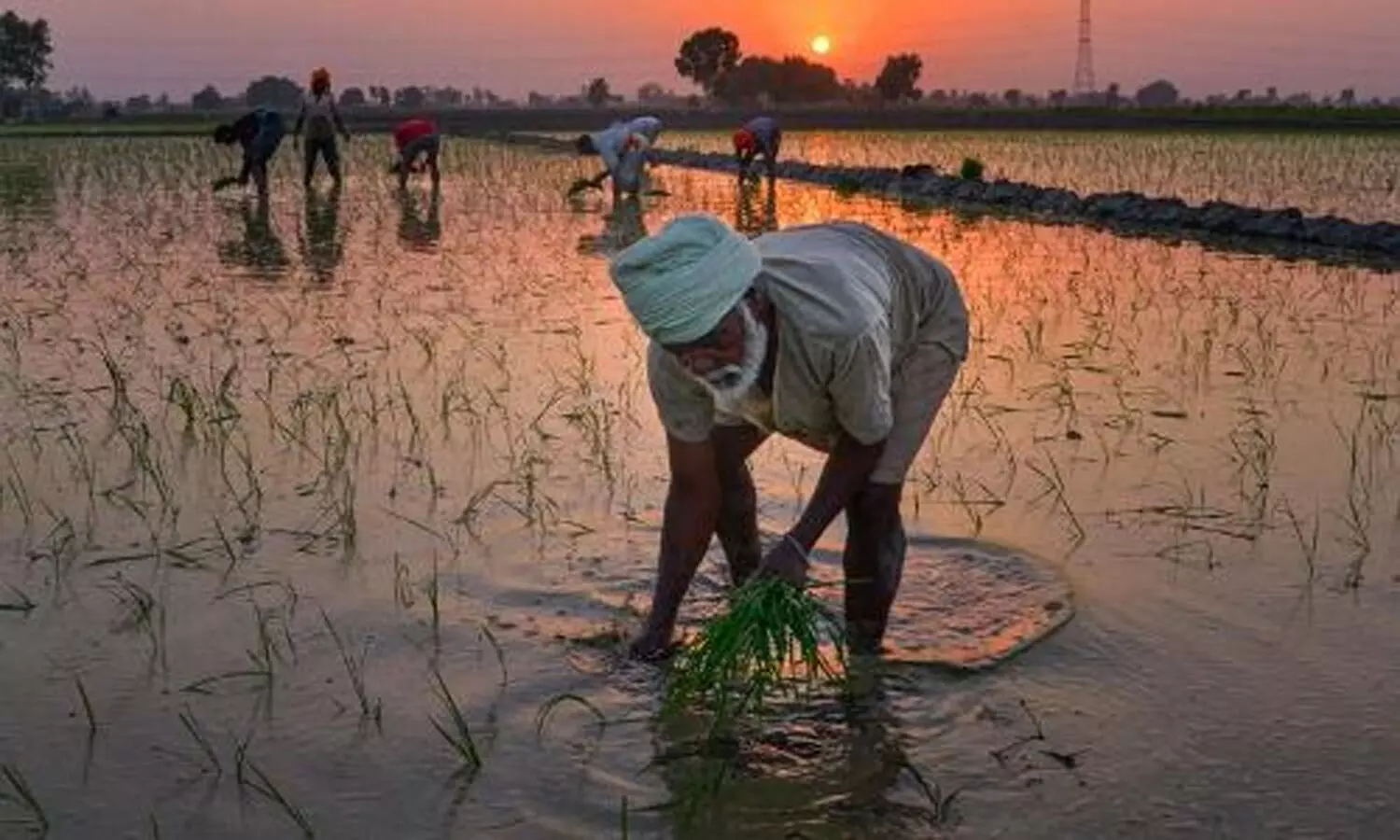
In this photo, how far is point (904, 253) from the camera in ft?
9.83

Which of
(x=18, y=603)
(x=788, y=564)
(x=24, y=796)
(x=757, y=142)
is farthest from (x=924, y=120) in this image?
(x=24, y=796)

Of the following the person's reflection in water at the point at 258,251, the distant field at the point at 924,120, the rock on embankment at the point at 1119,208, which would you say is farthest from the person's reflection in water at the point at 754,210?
the distant field at the point at 924,120

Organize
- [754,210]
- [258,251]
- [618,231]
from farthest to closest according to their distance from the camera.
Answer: [754,210] < [618,231] < [258,251]

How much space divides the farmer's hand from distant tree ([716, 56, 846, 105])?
267 feet

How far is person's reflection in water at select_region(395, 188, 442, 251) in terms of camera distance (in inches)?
453

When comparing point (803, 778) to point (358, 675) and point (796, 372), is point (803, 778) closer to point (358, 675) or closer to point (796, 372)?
point (796, 372)

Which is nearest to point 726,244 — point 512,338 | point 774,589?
point 774,589

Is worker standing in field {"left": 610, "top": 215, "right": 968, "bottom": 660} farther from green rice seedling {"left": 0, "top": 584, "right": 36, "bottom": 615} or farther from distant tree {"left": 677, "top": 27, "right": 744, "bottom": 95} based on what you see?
distant tree {"left": 677, "top": 27, "right": 744, "bottom": 95}

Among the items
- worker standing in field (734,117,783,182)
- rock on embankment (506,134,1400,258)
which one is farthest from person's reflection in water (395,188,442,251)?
rock on embankment (506,134,1400,258)

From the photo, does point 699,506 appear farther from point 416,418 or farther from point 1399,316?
point 1399,316

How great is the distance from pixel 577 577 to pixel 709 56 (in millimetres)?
85546

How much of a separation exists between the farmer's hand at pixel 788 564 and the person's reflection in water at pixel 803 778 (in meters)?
0.39

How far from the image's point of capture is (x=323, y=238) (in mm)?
11742

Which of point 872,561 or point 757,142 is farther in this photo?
point 757,142
